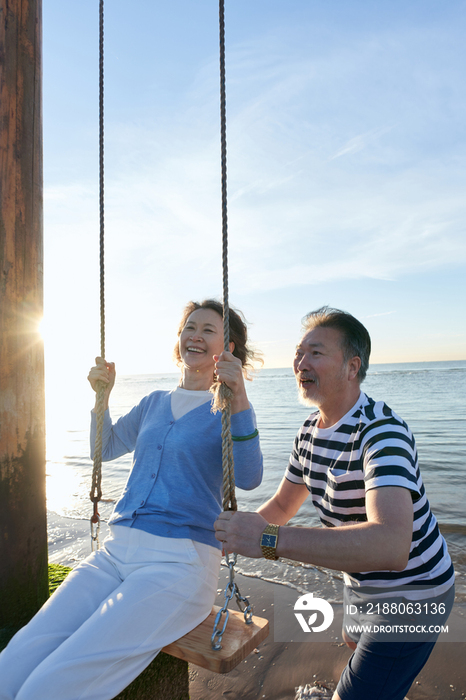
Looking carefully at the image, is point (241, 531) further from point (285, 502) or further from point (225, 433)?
point (285, 502)

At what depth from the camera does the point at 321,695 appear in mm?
2365

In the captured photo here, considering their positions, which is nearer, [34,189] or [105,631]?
[105,631]

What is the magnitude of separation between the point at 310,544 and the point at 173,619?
67cm

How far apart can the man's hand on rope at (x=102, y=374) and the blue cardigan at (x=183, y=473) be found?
39 centimetres

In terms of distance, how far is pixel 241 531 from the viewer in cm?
156

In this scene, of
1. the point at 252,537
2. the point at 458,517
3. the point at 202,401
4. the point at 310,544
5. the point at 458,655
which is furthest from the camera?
the point at 458,517

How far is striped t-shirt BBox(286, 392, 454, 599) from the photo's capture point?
151 centimetres

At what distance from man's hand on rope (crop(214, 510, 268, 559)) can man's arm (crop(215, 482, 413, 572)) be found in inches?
0.6

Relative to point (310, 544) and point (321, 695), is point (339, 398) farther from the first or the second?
point (321, 695)

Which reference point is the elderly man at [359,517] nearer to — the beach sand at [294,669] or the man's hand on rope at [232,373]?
the man's hand on rope at [232,373]

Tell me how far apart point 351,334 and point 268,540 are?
1.00m

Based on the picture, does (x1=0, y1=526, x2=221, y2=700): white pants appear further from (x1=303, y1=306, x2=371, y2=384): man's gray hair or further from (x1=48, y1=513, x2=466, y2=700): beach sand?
(x1=303, y1=306, x2=371, y2=384): man's gray hair

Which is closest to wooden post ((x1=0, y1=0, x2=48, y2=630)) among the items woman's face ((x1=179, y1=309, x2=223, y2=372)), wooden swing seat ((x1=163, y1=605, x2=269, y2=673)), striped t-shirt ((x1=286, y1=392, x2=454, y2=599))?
woman's face ((x1=179, y1=309, x2=223, y2=372))

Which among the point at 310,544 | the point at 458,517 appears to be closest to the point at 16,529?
the point at 310,544
